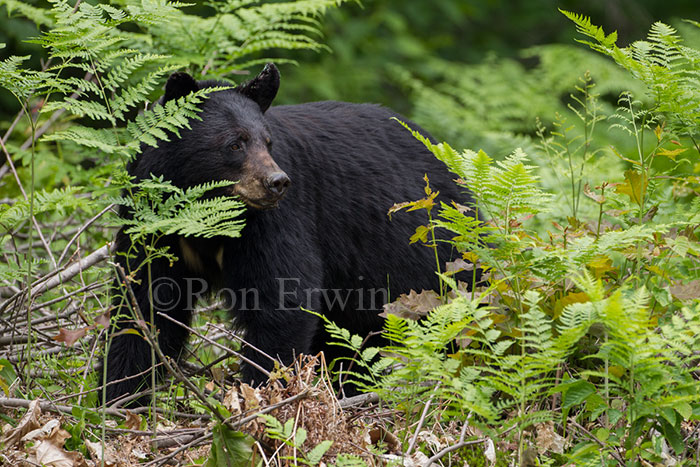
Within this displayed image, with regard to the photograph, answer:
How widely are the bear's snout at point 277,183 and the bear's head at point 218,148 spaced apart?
3.2 inches

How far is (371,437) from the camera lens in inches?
124

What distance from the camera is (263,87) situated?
430 centimetres

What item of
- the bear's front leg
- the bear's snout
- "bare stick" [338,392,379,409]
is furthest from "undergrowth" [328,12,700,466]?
the bear's front leg

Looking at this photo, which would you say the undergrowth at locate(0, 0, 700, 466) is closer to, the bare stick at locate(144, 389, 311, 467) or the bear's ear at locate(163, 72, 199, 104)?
the bare stick at locate(144, 389, 311, 467)

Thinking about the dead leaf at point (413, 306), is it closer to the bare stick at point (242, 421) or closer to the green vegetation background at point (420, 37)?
the bare stick at point (242, 421)

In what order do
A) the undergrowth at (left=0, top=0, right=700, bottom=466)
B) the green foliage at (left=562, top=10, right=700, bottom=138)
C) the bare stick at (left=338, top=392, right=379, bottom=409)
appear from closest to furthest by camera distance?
the undergrowth at (left=0, top=0, right=700, bottom=466)
the green foliage at (left=562, top=10, right=700, bottom=138)
the bare stick at (left=338, top=392, right=379, bottom=409)

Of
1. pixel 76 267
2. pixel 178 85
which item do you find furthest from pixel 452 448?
pixel 76 267

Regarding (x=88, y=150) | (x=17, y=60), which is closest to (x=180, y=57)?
(x=88, y=150)

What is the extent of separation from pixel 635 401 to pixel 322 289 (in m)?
2.28

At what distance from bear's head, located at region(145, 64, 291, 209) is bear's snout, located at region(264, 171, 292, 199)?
0.08 m

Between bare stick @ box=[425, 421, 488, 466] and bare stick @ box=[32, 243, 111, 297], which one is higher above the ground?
bare stick @ box=[425, 421, 488, 466]

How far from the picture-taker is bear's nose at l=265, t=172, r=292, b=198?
151 inches

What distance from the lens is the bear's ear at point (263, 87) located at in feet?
14.0

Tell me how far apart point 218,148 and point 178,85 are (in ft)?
1.25
